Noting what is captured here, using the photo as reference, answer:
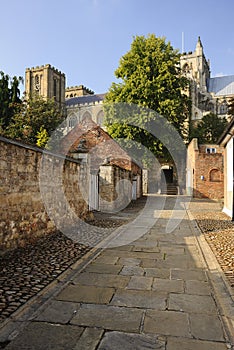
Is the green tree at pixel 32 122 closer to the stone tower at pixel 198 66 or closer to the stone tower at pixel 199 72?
the stone tower at pixel 199 72

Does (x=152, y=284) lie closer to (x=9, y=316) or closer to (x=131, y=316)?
(x=131, y=316)

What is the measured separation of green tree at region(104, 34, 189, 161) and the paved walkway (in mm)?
18686

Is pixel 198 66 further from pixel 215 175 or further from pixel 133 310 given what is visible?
pixel 133 310

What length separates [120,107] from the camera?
24.4m

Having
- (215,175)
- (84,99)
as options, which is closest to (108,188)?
(215,175)

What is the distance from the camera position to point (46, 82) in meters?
62.3

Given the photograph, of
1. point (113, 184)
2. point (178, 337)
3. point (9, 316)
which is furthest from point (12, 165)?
point (113, 184)

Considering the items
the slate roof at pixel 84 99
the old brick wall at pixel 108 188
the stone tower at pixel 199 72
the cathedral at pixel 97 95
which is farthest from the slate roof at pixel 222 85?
the old brick wall at pixel 108 188

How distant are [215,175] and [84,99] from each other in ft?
171

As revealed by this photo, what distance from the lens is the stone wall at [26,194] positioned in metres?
5.36

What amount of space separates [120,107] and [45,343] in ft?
75.0

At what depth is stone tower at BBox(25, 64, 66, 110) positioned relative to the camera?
6269cm

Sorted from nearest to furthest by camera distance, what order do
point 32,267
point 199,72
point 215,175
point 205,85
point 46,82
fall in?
point 32,267 < point 215,175 < point 199,72 < point 205,85 < point 46,82

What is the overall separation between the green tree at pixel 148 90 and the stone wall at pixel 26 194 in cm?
1603
